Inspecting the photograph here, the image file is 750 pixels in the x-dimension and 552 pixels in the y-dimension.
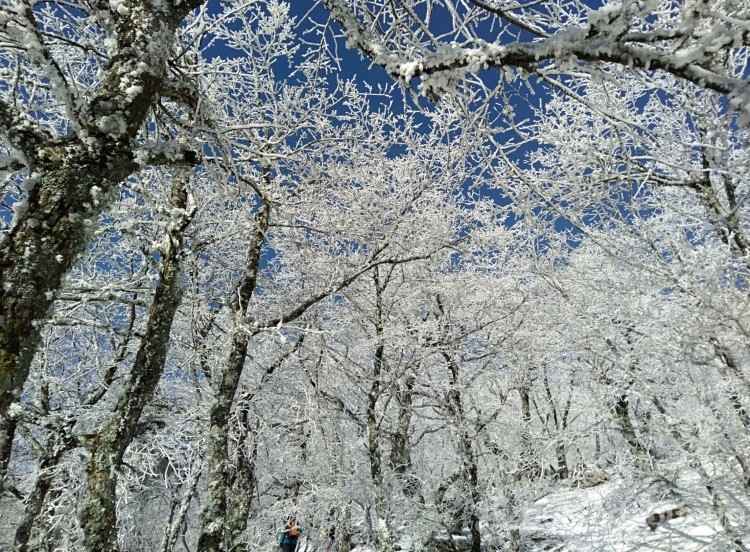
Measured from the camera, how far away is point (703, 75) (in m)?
1.13

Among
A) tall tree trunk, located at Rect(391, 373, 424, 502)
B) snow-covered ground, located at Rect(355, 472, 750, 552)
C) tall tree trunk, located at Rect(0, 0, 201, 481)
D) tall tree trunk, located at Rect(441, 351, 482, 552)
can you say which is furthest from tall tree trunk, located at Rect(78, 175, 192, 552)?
tall tree trunk, located at Rect(441, 351, 482, 552)

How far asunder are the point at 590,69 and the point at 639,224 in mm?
3862

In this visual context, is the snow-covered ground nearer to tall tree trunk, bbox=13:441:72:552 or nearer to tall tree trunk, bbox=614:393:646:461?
tall tree trunk, bbox=614:393:646:461

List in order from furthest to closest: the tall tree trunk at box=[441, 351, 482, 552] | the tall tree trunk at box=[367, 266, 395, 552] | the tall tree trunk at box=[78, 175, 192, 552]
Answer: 1. the tall tree trunk at box=[441, 351, 482, 552]
2. the tall tree trunk at box=[367, 266, 395, 552]
3. the tall tree trunk at box=[78, 175, 192, 552]

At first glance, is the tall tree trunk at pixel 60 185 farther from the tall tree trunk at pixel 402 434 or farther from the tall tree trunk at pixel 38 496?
the tall tree trunk at pixel 402 434

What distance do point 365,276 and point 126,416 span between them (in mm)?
6095

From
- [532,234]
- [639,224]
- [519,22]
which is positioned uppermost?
[639,224]

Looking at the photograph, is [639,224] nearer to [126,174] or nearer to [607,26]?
[607,26]

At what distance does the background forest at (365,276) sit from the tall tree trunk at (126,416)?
0.02 meters

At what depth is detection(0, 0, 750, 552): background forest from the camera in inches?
63.2

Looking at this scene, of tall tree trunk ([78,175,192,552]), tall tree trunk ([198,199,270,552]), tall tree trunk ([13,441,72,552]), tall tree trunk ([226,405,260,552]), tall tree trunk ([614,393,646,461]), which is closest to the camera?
tall tree trunk ([78,175,192,552])

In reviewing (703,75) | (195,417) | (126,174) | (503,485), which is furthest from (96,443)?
(503,485)

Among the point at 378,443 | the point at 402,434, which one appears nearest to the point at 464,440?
the point at 402,434

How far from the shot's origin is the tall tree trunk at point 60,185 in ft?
4.67
